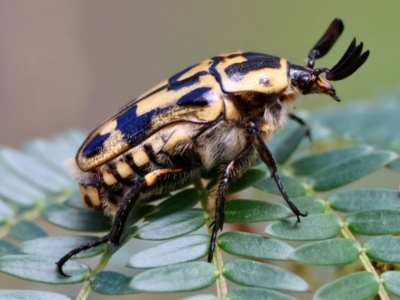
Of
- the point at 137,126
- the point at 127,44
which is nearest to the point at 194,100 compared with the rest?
the point at 137,126

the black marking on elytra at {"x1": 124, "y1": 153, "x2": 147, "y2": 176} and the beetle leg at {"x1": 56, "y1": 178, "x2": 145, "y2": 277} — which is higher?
the black marking on elytra at {"x1": 124, "y1": 153, "x2": 147, "y2": 176}

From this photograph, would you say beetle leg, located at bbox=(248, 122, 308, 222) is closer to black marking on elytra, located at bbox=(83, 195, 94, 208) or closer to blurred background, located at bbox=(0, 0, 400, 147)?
black marking on elytra, located at bbox=(83, 195, 94, 208)

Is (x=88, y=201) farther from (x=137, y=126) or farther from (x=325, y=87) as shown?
(x=325, y=87)

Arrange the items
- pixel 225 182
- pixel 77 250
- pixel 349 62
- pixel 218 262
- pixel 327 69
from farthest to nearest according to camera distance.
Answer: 1. pixel 327 69
2. pixel 349 62
3. pixel 225 182
4. pixel 77 250
5. pixel 218 262

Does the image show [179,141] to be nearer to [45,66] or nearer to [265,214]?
[265,214]

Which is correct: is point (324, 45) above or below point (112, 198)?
above

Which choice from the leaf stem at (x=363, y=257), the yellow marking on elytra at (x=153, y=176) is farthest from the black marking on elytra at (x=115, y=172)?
the leaf stem at (x=363, y=257)

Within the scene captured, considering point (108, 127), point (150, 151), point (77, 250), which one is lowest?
point (77, 250)

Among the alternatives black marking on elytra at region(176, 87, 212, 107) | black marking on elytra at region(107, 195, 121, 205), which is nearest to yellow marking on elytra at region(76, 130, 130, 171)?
black marking on elytra at region(107, 195, 121, 205)
